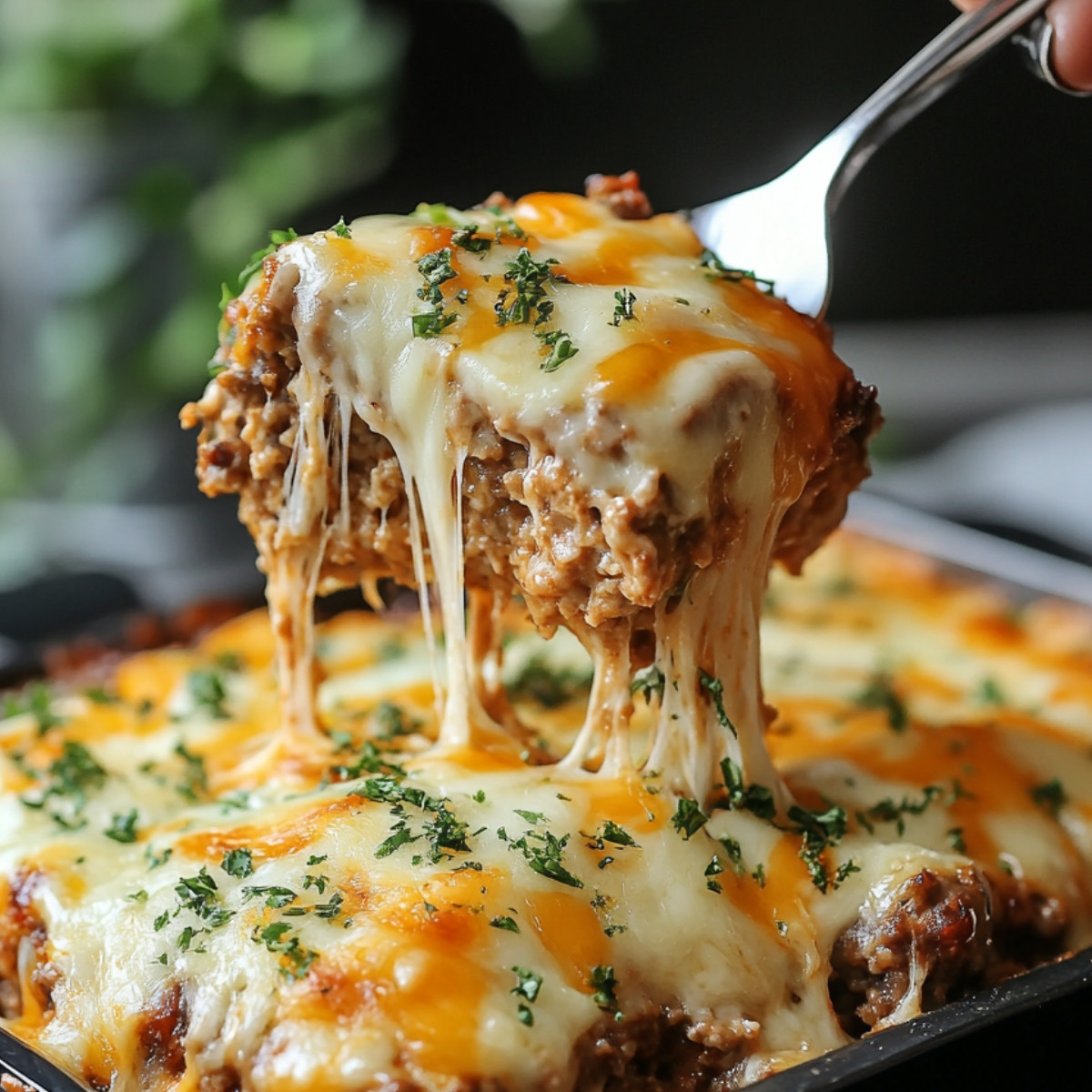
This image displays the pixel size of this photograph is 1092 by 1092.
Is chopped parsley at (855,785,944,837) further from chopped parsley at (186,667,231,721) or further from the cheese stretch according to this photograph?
chopped parsley at (186,667,231,721)

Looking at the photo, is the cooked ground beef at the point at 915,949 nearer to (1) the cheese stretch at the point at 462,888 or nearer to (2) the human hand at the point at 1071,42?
(1) the cheese stretch at the point at 462,888

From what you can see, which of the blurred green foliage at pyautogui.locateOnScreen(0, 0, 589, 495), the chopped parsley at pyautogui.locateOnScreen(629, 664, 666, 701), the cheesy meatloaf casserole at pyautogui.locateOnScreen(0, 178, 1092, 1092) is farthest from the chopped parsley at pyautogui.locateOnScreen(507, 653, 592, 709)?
the blurred green foliage at pyautogui.locateOnScreen(0, 0, 589, 495)

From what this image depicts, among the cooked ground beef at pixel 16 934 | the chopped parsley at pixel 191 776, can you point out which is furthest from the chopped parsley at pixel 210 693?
the cooked ground beef at pixel 16 934

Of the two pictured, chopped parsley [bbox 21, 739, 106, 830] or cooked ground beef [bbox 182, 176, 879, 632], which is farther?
chopped parsley [bbox 21, 739, 106, 830]

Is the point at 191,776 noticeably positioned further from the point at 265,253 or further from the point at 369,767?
the point at 265,253

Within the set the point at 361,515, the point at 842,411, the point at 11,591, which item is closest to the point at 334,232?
the point at 361,515
